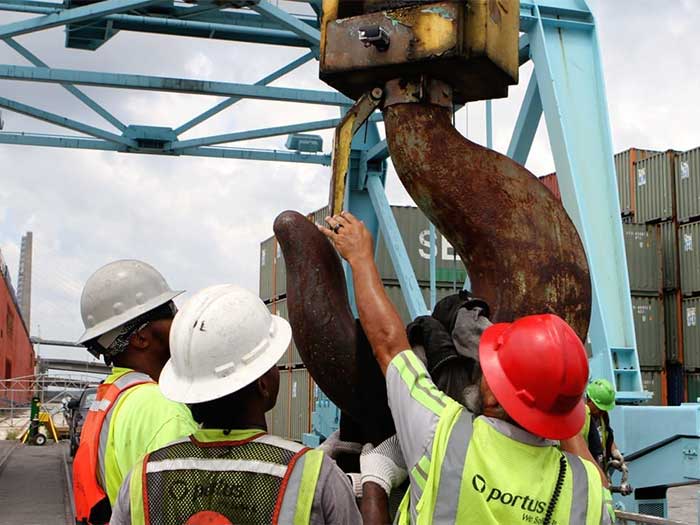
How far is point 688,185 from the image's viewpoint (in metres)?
22.8

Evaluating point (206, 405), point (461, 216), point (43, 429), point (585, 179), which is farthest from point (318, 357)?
point (43, 429)

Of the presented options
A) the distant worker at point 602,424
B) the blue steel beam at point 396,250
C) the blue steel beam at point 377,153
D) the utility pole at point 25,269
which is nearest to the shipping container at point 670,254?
the blue steel beam at point 396,250

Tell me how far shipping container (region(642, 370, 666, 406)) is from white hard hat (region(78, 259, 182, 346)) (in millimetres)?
21151

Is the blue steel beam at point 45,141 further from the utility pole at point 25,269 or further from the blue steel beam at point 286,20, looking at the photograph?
the utility pole at point 25,269

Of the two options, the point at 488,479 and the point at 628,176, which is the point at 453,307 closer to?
the point at 488,479

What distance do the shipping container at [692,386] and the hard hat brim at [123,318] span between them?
831 inches

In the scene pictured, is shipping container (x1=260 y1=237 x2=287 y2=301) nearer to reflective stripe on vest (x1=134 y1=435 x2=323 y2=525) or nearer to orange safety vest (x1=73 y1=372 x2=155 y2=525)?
orange safety vest (x1=73 y1=372 x2=155 y2=525)

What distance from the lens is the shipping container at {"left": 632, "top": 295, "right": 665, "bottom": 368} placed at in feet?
74.7

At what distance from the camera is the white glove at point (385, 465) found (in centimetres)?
228

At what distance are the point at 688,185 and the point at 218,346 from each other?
74.8 feet

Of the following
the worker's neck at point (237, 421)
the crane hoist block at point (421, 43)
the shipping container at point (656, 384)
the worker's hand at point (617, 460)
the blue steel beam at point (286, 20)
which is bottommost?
the shipping container at point (656, 384)

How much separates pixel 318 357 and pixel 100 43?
12.1 m

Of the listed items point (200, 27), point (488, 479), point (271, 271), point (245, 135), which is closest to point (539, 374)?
point (488, 479)

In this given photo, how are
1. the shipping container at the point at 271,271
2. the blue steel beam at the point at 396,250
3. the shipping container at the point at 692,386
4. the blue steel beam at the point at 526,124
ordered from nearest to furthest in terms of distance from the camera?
1. the blue steel beam at the point at 526,124
2. the blue steel beam at the point at 396,250
3. the shipping container at the point at 692,386
4. the shipping container at the point at 271,271
